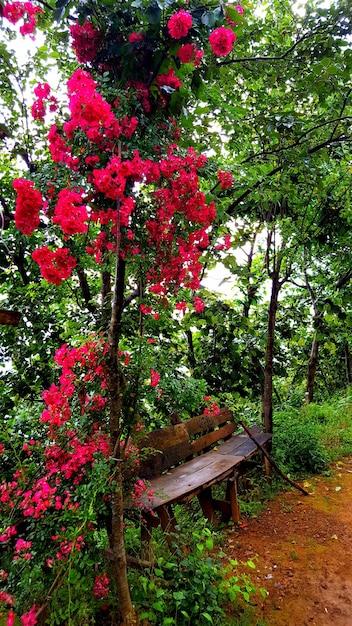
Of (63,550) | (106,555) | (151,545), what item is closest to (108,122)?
(63,550)

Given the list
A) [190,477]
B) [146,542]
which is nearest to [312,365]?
[190,477]

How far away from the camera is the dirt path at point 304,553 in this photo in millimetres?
2602

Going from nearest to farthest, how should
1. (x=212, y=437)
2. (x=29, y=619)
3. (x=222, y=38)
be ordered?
(x=29, y=619), (x=222, y=38), (x=212, y=437)

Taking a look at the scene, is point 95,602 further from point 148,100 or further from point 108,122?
point 148,100

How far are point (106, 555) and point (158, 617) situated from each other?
44cm

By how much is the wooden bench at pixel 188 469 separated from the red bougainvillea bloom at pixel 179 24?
2354mm

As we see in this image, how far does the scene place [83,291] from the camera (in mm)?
4539

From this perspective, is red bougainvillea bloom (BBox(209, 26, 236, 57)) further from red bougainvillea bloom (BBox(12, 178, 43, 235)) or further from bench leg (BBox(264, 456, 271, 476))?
bench leg (BBox(264, 456, 271, 476))

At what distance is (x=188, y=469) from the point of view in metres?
3.75

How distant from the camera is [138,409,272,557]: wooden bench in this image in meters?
2.80

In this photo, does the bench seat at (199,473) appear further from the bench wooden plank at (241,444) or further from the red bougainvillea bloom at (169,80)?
the red bougainvillea bloom at (169,80)

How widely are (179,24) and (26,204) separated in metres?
1.03

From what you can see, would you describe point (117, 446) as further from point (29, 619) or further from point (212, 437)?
point (212, 437)

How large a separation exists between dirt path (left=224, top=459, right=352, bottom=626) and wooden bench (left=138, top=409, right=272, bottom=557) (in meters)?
0.42
